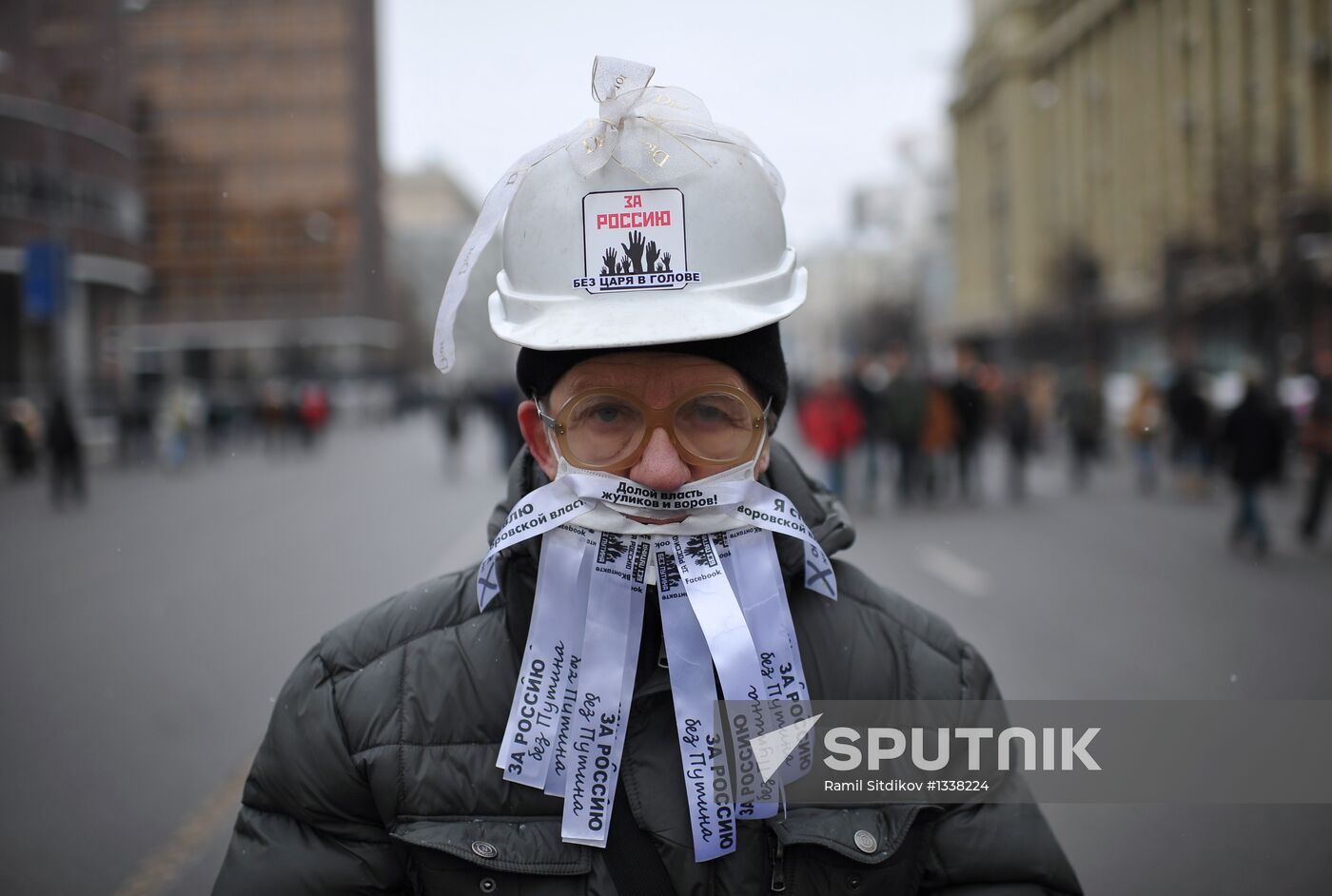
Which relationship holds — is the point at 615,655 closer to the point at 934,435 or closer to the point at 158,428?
the point at 934,435

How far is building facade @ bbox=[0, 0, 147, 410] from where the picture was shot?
14.6 ft

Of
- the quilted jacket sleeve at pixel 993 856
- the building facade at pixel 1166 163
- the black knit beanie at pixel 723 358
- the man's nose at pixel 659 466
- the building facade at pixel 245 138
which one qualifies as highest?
the building facade at pixel 1166 163

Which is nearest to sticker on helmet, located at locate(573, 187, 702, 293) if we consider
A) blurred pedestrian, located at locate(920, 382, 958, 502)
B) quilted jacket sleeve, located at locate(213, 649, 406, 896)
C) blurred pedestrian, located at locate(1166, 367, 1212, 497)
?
quilted jacket sleeve, located at locate(213, 649, 406, 896)

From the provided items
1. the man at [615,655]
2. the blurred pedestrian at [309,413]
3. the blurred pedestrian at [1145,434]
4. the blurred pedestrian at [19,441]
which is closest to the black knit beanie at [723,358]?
the man at [615,655]

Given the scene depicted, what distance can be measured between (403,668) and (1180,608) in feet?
24.4

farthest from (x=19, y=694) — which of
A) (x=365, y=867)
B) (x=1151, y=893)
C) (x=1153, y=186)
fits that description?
(x=1153, y=186)

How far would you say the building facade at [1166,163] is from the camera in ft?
17.7

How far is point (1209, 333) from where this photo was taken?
73.4 ft

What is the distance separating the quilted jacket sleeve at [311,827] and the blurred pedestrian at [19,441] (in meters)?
24.3

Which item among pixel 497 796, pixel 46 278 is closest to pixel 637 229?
pixel 497 796

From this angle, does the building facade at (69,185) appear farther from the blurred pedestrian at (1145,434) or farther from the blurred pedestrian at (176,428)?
the blurred pedestrian at (1145,434)

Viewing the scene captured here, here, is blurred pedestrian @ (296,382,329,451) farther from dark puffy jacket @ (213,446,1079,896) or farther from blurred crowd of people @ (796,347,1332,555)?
dark puffy jacket @ (213,446,1079,896)

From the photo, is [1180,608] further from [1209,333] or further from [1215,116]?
[1209,333]

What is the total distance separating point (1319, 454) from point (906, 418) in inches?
210
